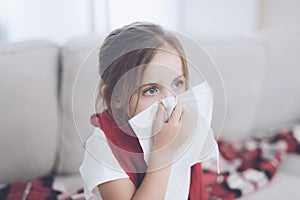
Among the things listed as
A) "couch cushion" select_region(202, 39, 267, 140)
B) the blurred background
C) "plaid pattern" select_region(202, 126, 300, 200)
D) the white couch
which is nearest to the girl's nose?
the white couch

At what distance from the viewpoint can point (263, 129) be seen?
156 cm

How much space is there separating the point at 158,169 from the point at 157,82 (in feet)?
0.41

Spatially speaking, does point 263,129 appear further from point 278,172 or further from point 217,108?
point 217,108

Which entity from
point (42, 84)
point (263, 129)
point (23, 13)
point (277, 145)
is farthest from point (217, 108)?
point (23, 13)

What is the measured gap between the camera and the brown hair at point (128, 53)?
0.59 m

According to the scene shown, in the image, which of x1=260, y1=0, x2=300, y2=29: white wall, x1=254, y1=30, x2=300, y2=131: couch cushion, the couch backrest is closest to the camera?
the couch backrest

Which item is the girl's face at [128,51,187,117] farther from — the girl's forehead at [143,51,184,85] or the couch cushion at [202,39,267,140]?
the couch cushion at [202,39,267,140]

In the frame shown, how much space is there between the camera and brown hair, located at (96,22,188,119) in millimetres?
594

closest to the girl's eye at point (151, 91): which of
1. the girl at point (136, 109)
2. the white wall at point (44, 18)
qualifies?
the girl at point (136, 109)

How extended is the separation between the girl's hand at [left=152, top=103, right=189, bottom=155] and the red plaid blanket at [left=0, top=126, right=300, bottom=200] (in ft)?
1.38

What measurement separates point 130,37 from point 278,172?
830 millimetres

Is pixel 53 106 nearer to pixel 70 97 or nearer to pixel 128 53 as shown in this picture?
pixel 70 97

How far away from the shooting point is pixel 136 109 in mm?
600

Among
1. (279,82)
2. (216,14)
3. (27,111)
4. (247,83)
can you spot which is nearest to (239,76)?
(247,83)
